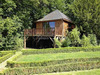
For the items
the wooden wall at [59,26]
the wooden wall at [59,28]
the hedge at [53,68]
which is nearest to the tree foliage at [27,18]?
the wooden wall at [59,28]

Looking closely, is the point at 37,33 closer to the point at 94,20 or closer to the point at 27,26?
the point at 27,26

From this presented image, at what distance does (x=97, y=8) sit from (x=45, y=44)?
11907 millimetres

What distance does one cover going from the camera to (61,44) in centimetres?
1461

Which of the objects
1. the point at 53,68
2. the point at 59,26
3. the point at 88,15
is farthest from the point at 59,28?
the point at 53,68

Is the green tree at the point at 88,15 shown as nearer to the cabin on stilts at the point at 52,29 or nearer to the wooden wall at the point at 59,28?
the cabin on stilts at the point at 52,29

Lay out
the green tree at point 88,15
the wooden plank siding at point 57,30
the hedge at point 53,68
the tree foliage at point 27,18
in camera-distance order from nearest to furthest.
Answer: the hedge at point 53,68, the tree foliage at point 27,18, the wooden plank siding at point 57,30, the green tree at point 88,15

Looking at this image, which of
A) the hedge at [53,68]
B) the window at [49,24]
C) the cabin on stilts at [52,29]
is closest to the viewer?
the hedge at [53,68]

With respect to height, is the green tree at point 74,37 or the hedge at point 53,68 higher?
the green tree at point 74,37

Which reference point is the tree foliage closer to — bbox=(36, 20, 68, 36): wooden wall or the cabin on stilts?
the cabin on stilts

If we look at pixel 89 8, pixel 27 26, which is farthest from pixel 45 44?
pixel 89 8

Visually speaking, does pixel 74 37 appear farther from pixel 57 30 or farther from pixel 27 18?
pixel 27 18

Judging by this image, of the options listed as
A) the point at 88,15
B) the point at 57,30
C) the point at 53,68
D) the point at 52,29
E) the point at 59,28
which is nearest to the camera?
the point at 53,68

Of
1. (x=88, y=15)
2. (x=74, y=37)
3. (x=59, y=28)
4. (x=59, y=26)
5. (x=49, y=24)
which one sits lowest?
(x=74, y=37)

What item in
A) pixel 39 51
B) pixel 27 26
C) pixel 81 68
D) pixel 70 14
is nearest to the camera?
pixel 81 68
